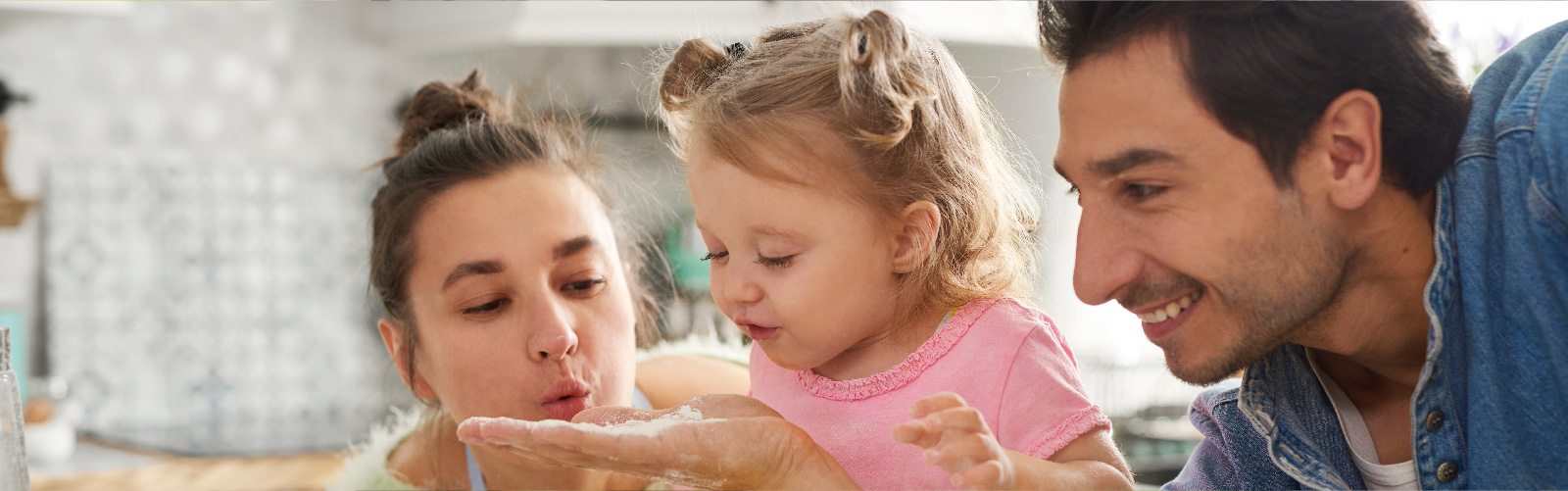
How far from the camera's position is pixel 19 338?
2918 millimetres

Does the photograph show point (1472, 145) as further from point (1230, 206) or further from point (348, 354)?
point (348, 354)

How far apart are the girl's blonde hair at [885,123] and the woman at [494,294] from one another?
9.0 inches

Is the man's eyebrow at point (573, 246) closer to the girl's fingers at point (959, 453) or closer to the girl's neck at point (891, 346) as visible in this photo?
the girl's neck at point (891, 346)

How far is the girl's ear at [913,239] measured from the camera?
80cm

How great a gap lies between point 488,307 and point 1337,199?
749 mm

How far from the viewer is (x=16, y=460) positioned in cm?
81

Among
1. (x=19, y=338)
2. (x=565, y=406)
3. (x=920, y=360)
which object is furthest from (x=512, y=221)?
(x=19, y=338)

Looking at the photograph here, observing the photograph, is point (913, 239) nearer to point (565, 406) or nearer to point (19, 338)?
point (565, 406)

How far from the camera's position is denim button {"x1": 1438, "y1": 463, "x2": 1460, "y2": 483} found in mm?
755

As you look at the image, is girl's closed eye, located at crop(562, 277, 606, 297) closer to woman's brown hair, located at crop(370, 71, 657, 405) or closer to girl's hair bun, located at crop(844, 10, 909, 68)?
woman's brown hair, located at crop(370, 71, 657, 405)

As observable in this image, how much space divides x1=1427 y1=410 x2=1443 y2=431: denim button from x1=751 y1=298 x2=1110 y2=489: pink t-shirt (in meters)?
0.25

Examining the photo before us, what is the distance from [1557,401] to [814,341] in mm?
514

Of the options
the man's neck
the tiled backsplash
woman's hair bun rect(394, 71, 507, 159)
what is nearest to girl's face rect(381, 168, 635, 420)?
woman's hair bun rect(394, 71, 507, 159)

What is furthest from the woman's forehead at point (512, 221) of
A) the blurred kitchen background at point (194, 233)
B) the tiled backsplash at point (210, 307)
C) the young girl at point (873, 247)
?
the tiled backsplash at point (210, 307)
